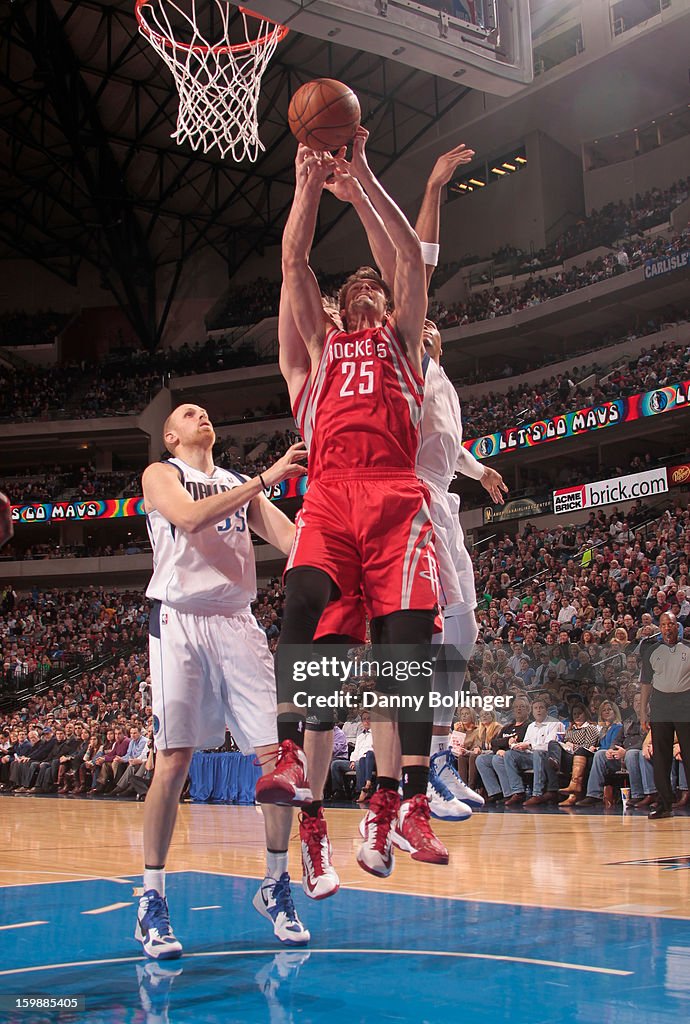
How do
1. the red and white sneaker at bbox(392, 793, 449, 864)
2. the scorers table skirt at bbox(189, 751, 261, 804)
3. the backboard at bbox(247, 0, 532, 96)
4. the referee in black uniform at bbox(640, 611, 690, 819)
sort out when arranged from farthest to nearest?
the scorers table skirt at bbox(189, 751, 261, 804) → the referee in black uniform at bbox(640, 611, 690, 819) → the backboard at bbox(247, 0, 532, 96) → the red and white sneaker at bbox(392, 793, 449, 864)

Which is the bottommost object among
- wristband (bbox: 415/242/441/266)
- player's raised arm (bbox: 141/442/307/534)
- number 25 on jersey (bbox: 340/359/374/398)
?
player's raised arm (bbox: 141/442/307/534)

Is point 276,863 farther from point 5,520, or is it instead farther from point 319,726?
point 5,520

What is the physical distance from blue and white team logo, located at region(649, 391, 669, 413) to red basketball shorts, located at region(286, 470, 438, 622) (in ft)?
53.4

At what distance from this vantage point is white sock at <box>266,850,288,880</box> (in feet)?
13.7

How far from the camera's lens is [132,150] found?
25297mm

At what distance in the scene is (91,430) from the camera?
97.6ft

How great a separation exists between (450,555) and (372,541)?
0.74 m

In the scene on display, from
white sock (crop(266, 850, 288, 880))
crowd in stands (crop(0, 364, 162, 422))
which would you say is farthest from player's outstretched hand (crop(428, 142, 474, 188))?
crowd in stands (crop(0, 364, 162, 422))

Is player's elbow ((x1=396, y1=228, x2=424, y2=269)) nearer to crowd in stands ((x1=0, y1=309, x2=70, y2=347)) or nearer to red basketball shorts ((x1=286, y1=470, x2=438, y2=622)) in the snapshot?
red basketball shorts ((x1=286, y1=470, x2=438, y2=622))

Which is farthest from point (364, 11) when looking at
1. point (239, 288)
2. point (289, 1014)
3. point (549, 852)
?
point (239, 288)

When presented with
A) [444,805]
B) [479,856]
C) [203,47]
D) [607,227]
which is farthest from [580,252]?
[444,805]

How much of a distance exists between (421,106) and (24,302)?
19.5 m

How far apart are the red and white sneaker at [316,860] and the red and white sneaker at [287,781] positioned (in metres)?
0.33

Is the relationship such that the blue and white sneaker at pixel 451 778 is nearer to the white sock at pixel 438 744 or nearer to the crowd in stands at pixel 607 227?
the white sock at pixel 438 744
